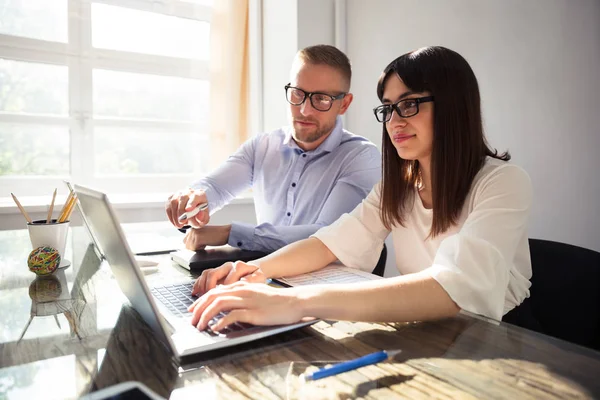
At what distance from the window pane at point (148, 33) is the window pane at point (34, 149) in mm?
656

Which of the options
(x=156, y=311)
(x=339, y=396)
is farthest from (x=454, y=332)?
(x=156, y=311)

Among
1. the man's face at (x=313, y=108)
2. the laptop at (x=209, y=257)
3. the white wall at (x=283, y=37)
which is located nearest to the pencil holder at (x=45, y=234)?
the laptop at (x=209, y=257)

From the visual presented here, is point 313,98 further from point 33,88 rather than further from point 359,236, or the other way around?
point 33,88

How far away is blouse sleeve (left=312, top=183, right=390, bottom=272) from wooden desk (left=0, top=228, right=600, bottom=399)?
18.0 inches

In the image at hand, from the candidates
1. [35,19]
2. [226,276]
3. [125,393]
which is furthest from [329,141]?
[35,19]

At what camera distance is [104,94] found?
9.93ft

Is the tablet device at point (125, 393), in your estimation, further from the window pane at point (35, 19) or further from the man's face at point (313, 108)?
the window pane at point (35, 19)

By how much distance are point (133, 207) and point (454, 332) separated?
2.38 metres

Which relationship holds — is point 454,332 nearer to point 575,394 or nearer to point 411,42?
point 575,394

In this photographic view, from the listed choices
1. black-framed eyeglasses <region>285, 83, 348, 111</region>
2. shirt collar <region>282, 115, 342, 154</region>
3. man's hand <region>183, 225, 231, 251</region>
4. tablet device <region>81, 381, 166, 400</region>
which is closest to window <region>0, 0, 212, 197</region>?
shirt collar <region>282, 115, 342, 154</region>

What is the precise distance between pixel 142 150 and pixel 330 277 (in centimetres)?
248

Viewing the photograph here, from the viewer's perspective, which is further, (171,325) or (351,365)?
(171,325)

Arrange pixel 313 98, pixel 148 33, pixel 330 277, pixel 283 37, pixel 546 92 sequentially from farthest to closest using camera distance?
pixel 148 33 < pixel 283 37 < pixel 313 98 < pixel 546 92 < pixel 330 277

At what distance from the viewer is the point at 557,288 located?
3.44ft
